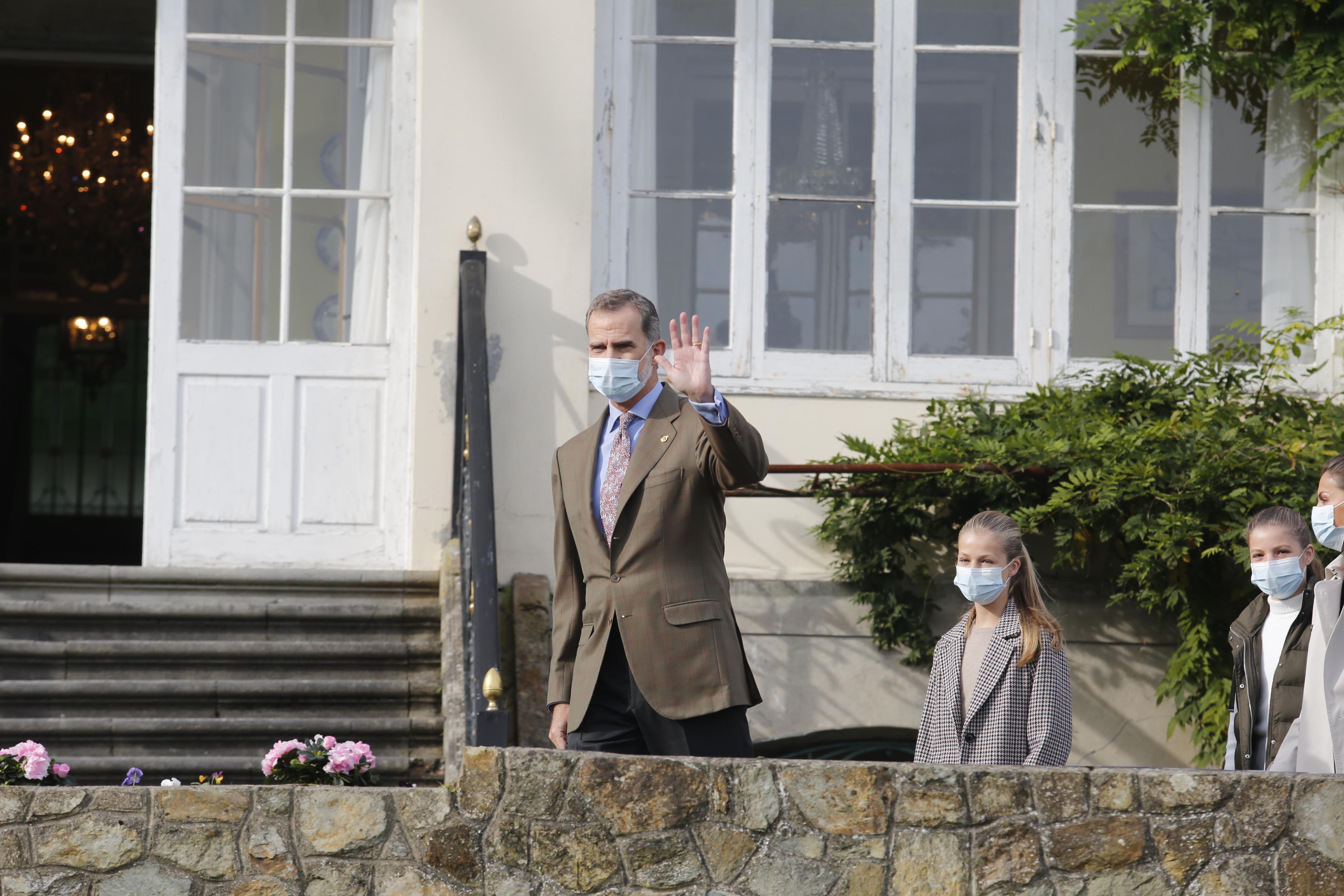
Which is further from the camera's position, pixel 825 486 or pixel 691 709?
pixel 825 486

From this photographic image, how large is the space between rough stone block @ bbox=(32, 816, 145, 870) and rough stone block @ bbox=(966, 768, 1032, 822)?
205 centimetres

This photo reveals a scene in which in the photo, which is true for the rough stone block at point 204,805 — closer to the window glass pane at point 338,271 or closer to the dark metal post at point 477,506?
the dark metal post at point 477,506

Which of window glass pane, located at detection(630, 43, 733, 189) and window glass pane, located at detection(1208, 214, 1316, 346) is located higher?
window glass pane, located at detection(630, 43, 733, 189)

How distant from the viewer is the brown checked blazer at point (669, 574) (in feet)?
10.7

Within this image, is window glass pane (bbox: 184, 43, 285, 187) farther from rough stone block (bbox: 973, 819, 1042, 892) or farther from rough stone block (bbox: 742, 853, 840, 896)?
rough stone block (bbox: 973, 819, 1042, 892)

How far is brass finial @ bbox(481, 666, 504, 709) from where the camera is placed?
362 cm

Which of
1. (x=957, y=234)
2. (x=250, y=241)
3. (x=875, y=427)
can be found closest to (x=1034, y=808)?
(x=875, y=427)

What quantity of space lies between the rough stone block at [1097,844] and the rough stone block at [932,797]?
0.22m

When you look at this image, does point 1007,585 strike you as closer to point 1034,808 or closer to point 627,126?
point 1034,808

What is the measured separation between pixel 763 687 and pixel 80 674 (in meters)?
2.54

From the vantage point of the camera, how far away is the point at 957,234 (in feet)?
19.9

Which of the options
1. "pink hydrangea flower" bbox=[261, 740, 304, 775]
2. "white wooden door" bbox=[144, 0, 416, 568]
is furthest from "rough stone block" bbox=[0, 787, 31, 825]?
"white wooden door" bbox=[144, 0, 416, 568]

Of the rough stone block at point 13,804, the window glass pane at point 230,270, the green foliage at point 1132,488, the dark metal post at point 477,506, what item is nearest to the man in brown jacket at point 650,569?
the dark metal post at point 477,506

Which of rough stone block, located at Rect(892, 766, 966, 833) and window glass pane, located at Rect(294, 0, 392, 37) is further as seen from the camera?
window glass pane, located at Rect(294, 0, 392, 37)
